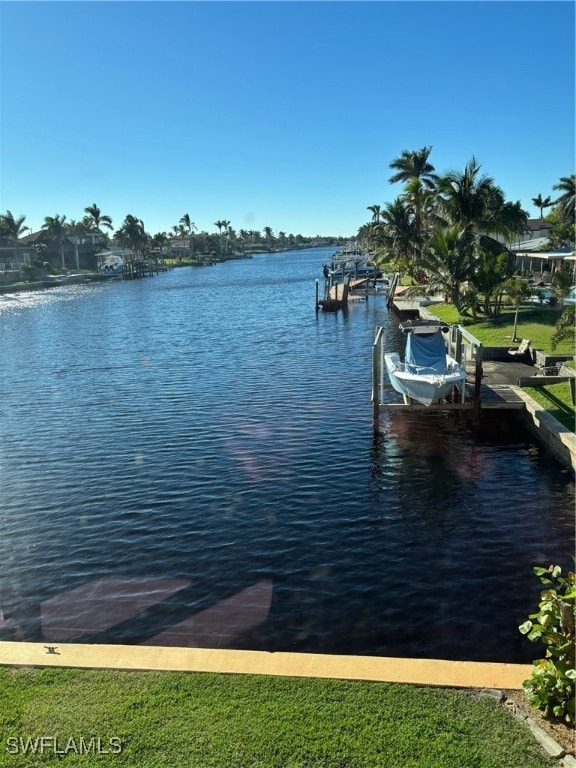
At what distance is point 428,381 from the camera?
18797mm

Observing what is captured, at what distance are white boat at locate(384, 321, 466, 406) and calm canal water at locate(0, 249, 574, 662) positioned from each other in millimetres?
1133

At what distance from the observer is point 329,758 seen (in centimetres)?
560

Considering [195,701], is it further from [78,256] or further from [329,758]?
[78,256]

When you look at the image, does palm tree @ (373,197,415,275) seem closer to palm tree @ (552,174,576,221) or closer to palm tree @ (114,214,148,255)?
palm tree @ (552,174,576,221)

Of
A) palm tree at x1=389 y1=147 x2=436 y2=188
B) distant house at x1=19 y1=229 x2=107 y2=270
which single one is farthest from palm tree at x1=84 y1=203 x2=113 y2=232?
palm tree at x1=389 y1=147 x2=436 y2=188

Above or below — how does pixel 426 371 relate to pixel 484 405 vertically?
above

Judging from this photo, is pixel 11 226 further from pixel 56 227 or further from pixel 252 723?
pixel 252 723

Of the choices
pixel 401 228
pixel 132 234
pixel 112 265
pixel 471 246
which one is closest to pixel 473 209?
pixel 471 246

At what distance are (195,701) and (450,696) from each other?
2.79 m

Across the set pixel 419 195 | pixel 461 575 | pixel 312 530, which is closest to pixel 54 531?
pixel 312 530

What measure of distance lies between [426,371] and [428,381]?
1474 mm

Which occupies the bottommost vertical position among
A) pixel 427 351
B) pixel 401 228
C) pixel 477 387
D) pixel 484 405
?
pixel 484 405

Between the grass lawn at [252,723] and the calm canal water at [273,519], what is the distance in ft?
7.69

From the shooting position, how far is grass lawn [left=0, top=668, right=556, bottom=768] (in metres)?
5.61
